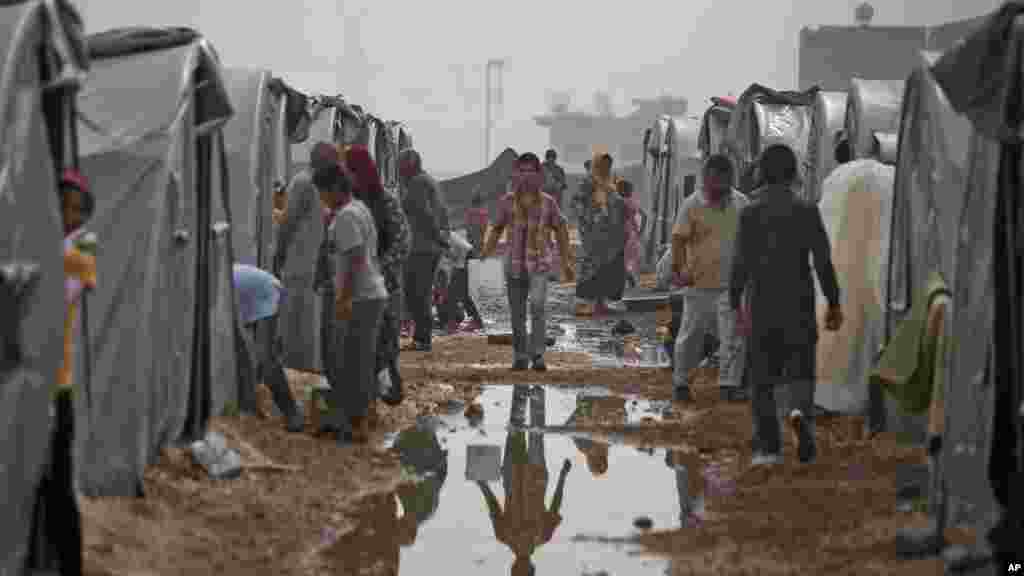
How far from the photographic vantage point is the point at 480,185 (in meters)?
40.1

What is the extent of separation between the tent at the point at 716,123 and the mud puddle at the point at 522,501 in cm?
1011

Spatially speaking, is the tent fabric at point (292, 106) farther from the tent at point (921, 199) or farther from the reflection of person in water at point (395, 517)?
the tent at point (921, 199)

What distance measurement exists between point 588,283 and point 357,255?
40.2ft

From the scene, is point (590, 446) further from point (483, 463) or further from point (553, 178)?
point (553, 178)

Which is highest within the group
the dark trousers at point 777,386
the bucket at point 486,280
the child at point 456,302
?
the dark trousers at point 777,386

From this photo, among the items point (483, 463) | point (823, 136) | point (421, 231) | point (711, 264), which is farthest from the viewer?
point (421, 231)

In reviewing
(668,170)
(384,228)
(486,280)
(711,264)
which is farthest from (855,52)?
(384,228)

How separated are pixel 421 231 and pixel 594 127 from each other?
116 m

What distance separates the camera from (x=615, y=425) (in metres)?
12.1

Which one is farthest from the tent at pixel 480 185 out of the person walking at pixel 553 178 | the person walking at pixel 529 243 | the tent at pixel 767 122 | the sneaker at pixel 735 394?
the sneaker at pixel 735 394

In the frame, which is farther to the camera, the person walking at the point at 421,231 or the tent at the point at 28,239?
the person walking at the point at 421,231

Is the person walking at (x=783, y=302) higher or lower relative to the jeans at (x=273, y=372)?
higher

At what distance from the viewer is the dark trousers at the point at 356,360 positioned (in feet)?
36.1

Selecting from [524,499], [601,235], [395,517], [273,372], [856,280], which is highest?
[856,280]
